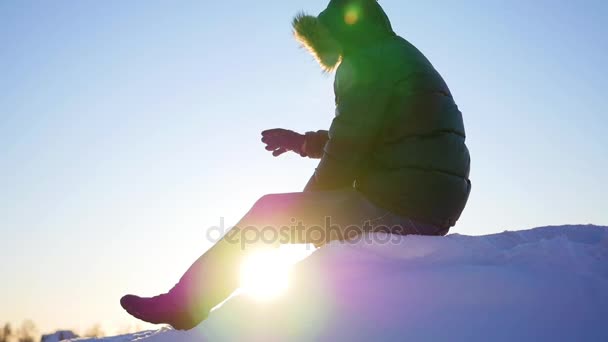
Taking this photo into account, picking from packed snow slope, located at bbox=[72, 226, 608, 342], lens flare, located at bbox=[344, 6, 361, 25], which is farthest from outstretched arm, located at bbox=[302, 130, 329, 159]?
packed snow slope, located at bbox=[72, 226, 608, 342]

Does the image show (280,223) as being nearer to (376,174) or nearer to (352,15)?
(376,174)

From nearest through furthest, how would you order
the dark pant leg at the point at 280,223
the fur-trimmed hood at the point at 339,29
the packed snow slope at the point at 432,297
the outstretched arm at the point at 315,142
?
1. the packed snow slope at the point at 432,297
2. the dark pant leg at the point at 280,223
3. the fur-trimmed hood at the point at 339,29
4. the outstretched arm at the point at 315,142

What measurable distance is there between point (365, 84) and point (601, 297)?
54.8 inches

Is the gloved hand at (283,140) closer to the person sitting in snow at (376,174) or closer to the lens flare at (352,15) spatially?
the person sitting in snow at (376,174)

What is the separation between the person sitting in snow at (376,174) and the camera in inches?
104

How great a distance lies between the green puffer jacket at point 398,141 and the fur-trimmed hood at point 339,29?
0.41 metres

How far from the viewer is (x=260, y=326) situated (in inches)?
87.3

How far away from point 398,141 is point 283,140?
96 centimetres

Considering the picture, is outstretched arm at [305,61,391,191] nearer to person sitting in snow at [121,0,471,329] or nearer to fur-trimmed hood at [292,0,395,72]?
person sitting in snow at [121,0,471,329]

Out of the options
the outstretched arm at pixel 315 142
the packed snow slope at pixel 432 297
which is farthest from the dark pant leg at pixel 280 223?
the outstretched arm at pixel 315 142

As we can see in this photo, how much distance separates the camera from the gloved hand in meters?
3.46

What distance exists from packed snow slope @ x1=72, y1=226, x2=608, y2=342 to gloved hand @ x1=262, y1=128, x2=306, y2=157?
109 cm

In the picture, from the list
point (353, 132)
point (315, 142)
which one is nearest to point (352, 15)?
point (315, 142)

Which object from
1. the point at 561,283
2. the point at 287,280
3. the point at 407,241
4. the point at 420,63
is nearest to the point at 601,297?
the point at 561,283
